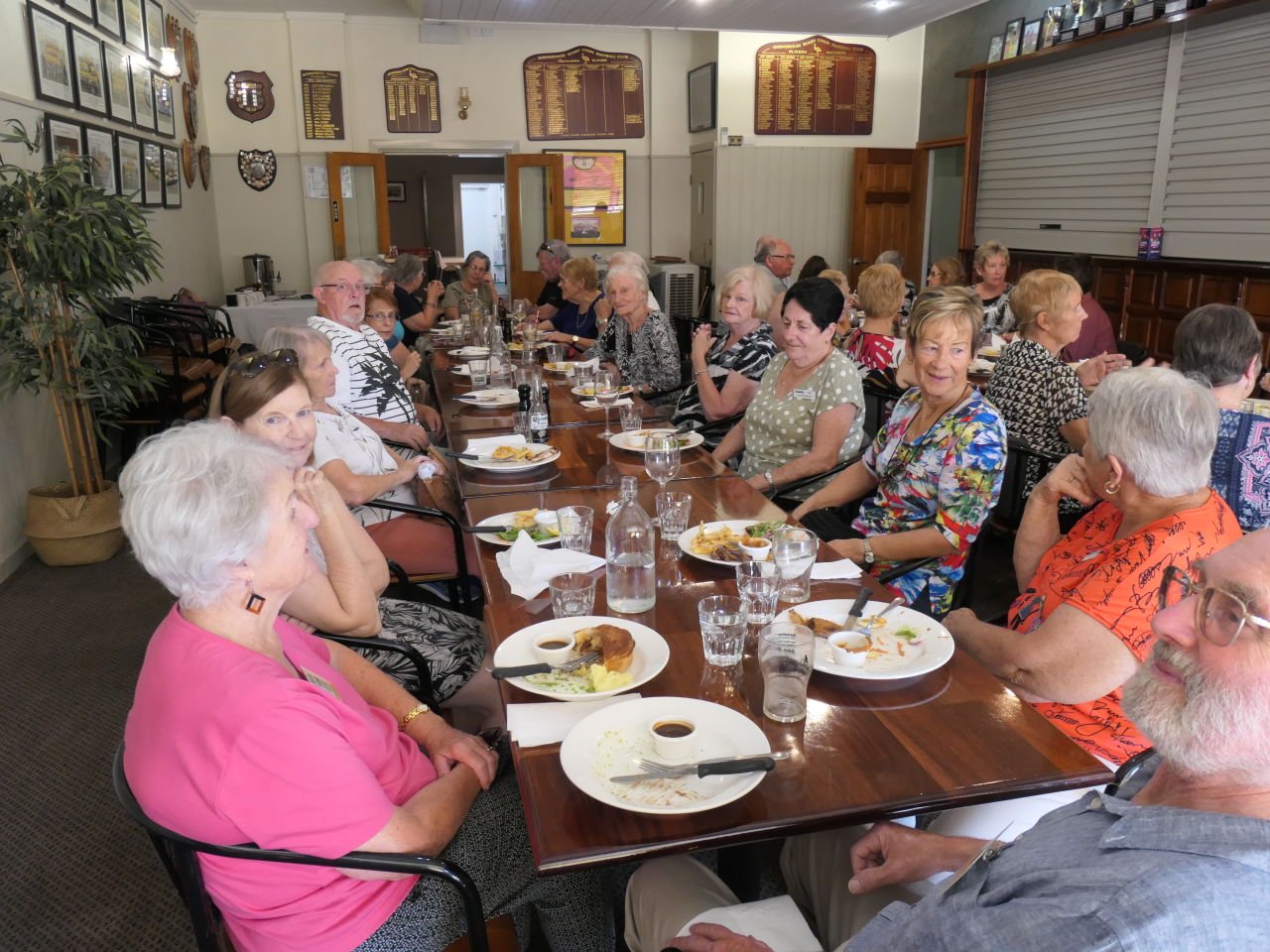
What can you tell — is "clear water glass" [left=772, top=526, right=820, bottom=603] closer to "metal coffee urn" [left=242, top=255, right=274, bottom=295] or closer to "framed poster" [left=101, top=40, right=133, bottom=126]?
"framed poster" [left=101, top=40, right=133, bottom=126]

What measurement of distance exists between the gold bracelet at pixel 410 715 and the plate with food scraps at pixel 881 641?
722mm

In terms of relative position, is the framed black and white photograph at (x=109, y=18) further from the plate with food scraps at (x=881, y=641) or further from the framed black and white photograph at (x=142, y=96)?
the plate with food scraps at (x=881, y=641)

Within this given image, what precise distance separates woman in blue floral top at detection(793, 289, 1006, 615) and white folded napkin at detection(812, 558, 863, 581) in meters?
0.28

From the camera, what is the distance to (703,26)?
8.30 m

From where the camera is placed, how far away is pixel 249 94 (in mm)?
9508

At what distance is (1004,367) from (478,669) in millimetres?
2703

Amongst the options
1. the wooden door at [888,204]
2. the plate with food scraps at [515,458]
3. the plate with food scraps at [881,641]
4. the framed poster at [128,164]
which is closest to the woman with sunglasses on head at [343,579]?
the plate with food scraps at [515,458]

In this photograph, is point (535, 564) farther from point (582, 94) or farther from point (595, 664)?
point (582, 94)

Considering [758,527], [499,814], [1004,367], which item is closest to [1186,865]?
[499,814]

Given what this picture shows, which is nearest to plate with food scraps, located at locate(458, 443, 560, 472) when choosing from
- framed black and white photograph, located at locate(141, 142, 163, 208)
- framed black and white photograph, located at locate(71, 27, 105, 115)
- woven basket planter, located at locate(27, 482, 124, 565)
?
woven basket planter, located at locate(27, 482, 124, 565)

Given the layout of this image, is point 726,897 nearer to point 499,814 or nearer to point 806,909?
point 806,909

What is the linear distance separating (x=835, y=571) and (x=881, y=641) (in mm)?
349

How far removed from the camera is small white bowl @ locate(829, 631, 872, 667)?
1.56 meters

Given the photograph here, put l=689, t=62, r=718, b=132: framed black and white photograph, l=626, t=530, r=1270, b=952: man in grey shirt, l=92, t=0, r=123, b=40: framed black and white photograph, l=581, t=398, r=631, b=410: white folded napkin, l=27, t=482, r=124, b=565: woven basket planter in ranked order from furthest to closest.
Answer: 1. l=689, t=62, r=718, b=132: framed black and white photograph
2. l=92, t=0, r=123, b=40: framed black and white photograph
3. l=27, t=482, r=124, b=565: woven basket planter
4. l=581, t=398, r=631, b=410: white folded napkin
5. l=626, t=530, r=1270, b=952: man in grey shirt
